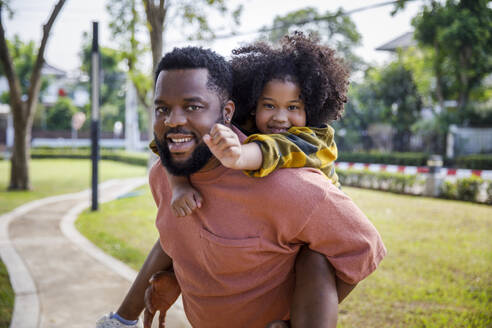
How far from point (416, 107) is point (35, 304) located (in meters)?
21.6

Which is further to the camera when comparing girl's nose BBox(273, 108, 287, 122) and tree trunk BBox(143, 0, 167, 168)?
tree trunk BBox(143, 0, 167, 168)

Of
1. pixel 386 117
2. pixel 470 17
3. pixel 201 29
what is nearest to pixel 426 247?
pixel 470 17

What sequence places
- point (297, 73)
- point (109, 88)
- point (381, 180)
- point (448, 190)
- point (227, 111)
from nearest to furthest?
1. point (227, 111)
2. point (297, 73)
3. point (448, 190)
4. point (381, 180)
5. point (109, 88)

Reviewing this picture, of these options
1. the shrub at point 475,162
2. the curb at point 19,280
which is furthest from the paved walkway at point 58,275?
the shrub at point 475,162

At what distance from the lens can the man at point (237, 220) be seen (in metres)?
1.27

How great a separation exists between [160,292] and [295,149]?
2.59 feet

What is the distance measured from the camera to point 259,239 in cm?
130

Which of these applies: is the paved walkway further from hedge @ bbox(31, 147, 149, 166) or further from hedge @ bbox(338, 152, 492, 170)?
hedge @ bbox(31, 147, 149, 166)

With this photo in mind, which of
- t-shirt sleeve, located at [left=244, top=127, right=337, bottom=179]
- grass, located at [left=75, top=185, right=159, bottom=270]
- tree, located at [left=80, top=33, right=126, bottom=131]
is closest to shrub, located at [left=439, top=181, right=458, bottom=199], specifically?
grass, located at [left=75, top=185, right=159, bottom=270]

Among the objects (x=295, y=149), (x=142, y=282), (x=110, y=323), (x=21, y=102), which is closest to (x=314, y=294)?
(x=295, y=149)

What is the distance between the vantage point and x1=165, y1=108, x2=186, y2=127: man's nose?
1.26m

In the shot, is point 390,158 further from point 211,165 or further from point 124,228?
point 211,165

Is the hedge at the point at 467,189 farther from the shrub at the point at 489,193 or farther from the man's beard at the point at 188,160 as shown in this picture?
the man's beard at the point at 188,160

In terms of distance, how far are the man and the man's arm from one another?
39 cm
